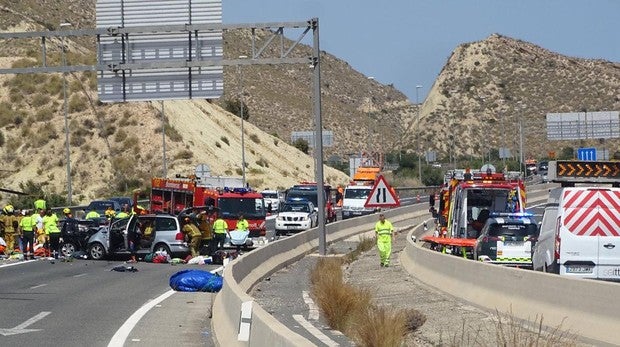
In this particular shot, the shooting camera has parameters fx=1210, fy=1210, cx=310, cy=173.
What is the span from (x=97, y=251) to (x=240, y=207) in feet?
32.4

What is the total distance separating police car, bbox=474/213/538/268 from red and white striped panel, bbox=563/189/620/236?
5.42 metres

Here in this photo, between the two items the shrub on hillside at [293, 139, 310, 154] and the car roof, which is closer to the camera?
the car roof

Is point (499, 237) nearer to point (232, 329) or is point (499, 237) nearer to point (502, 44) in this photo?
point (232, 329)

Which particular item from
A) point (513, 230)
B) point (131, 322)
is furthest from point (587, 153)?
point (131, 322)

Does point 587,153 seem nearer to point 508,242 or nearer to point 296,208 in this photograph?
point 296,208

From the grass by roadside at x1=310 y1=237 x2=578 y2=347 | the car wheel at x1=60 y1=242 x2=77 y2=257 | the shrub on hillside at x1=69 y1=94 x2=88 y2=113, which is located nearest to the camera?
the grass by roadside at x1=310 y1=237 x2=578 y2=347

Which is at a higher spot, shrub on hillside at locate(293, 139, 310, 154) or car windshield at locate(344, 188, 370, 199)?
shrub on hillside at locate(293, 139, 310, 154)

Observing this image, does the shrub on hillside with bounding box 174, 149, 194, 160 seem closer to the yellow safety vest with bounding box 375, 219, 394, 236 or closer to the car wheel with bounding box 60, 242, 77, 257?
the car wheel with bounding box 60, 242, 77, 257

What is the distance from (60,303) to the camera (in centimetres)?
2366

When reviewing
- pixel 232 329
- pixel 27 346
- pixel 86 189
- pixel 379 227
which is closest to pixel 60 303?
pixel 27 346

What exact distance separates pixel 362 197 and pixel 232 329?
49208 millimetres

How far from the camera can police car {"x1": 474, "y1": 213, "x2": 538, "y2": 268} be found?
28.2m

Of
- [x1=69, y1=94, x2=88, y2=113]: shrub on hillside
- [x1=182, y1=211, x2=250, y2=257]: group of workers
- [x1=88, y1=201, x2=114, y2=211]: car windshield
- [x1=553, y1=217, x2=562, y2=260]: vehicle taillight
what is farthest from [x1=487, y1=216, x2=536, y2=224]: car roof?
[x1=69, y1=94, x2=88, y2=113]: shrub on hillside

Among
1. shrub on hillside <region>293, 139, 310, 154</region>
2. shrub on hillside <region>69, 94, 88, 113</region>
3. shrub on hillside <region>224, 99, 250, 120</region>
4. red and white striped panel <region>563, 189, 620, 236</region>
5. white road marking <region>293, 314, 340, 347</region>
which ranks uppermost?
shrub on hillside <region>224, 99, 250, 120</region>
